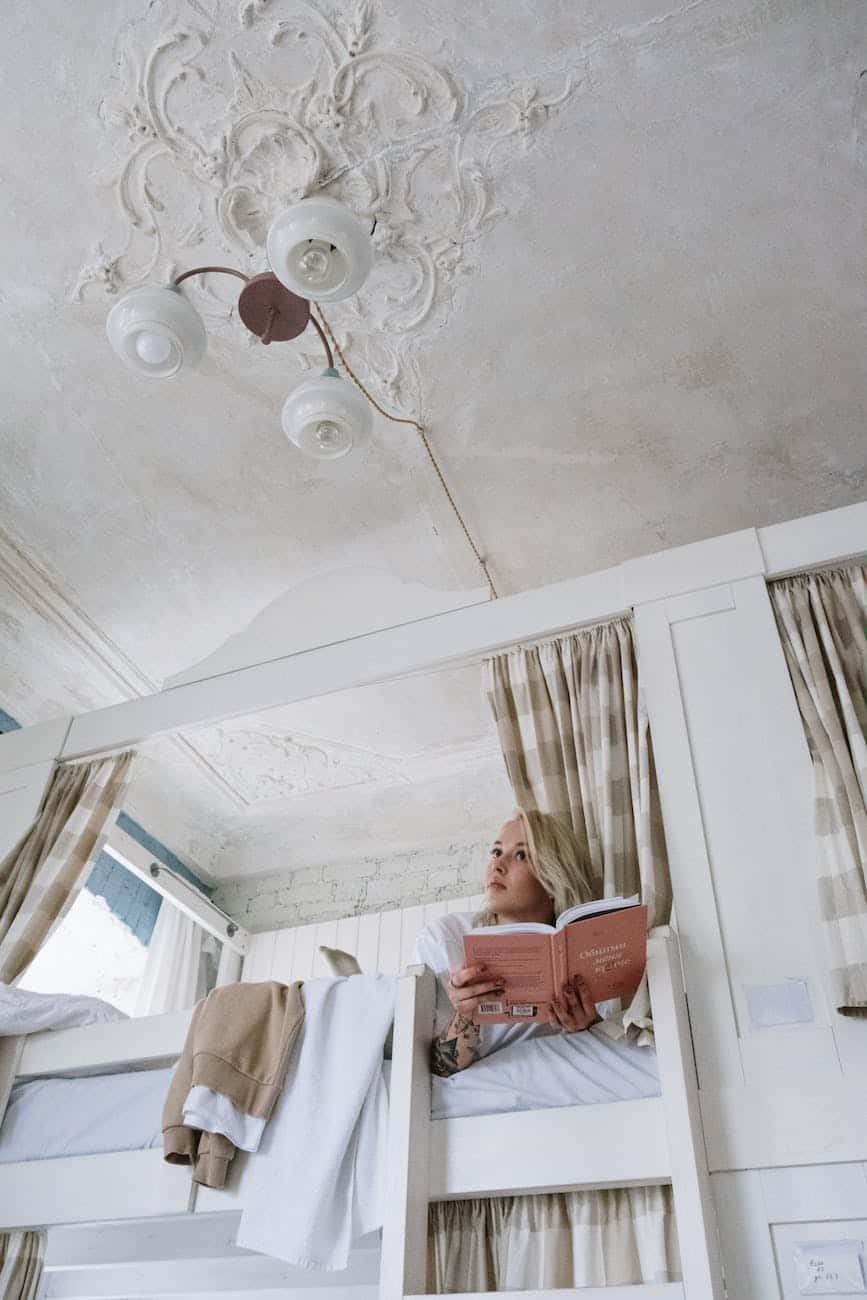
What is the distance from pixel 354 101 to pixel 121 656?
7.85ft

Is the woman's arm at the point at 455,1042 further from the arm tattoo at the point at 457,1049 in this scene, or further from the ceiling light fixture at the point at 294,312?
the ceiling light fixture at the point at 294,312

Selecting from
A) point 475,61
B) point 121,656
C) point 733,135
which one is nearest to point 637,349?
point 733,135

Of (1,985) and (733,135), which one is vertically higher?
(733,135)

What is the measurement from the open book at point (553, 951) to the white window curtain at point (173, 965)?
10.5 ft

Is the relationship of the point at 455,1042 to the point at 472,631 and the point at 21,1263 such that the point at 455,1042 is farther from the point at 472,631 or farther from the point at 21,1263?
the point at 472,631

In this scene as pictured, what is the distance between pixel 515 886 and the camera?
250cm

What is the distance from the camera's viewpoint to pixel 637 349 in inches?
125

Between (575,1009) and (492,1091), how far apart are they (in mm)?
246

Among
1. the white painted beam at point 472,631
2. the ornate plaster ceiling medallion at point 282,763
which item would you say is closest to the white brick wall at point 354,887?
the ornate plaster ceiling medallion at point 282,763

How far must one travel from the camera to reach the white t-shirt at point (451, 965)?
205 centimetres

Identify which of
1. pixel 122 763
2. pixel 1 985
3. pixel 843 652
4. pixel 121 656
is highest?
pixel 121 656

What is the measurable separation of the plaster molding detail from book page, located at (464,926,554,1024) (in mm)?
2041

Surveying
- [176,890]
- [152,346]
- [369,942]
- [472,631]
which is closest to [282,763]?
[176,890]

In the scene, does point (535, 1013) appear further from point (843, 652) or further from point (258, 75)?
point (258, 75)
